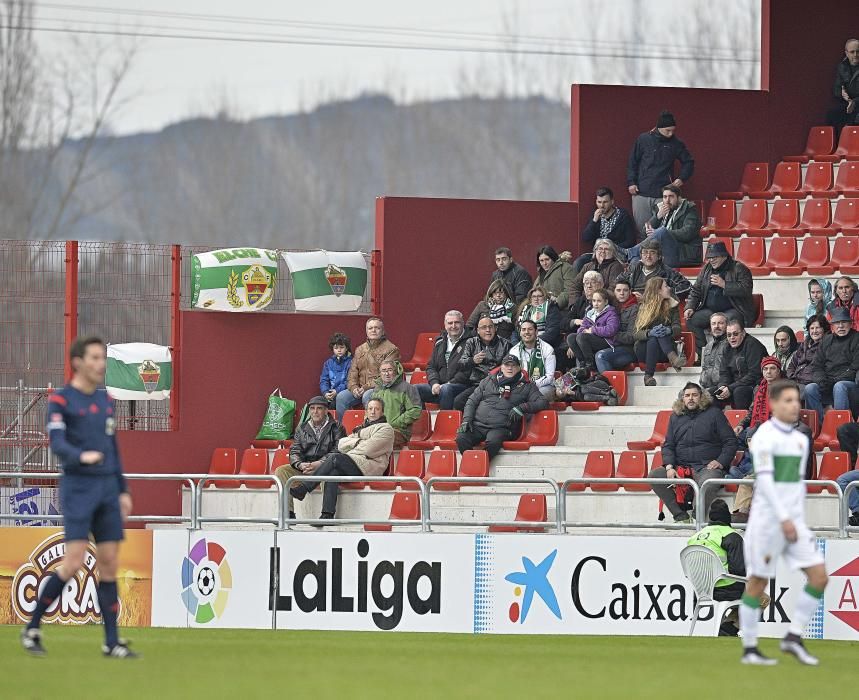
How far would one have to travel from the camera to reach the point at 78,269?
20.0 meters

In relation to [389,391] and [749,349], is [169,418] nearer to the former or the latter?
[389,391]

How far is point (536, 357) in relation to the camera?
18.6 m

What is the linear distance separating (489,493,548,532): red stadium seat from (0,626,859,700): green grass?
4.00m

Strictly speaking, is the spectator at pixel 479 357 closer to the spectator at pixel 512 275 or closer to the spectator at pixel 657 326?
the spectator at pixel 512 275

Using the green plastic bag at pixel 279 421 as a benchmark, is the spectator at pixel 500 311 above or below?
above

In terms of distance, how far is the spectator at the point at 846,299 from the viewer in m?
17.3

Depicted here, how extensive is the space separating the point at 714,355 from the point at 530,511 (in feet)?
8.37

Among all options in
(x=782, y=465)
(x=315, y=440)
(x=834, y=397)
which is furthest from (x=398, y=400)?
(x=782, y=465)

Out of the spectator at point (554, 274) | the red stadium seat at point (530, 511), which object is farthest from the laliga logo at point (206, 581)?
the spectator at point (554, 274)

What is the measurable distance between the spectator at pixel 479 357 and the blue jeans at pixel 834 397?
337 cm

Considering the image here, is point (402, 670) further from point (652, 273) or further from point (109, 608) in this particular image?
point (652, 273)

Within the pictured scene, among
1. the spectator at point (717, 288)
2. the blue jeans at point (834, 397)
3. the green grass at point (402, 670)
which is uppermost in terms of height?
the spectator at point (717, 288)

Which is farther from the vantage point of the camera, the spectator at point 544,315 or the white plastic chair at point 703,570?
the spectator at point 544,315

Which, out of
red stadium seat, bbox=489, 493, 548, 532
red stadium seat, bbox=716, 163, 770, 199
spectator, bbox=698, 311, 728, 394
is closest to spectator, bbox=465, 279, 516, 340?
spectator, bbox=698, 311, 728, 394
